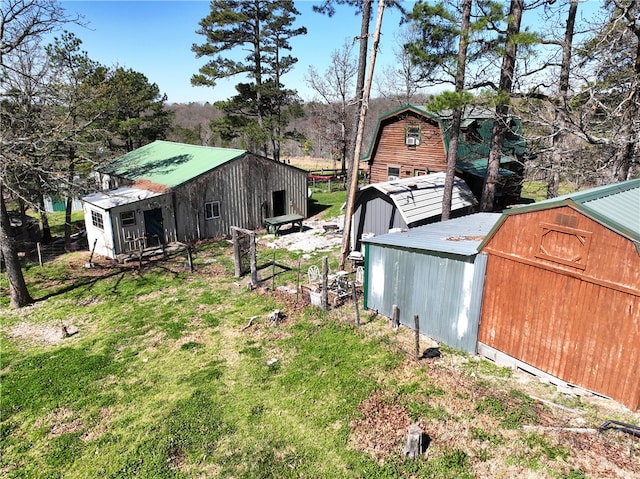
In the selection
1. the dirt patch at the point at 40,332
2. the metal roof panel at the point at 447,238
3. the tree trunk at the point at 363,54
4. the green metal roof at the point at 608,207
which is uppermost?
the tree trunk at the point at 363,54

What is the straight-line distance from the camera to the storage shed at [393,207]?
52.4 ft

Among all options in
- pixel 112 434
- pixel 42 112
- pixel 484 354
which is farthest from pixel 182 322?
pixel 42 112

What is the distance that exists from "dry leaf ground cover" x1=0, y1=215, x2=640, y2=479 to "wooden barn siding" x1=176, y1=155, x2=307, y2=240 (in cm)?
866

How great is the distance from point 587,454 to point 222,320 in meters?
9.76

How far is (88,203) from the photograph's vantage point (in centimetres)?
1939

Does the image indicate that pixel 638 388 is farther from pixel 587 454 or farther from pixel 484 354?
pixel 484 354

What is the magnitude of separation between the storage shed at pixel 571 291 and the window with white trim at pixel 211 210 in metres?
16.0

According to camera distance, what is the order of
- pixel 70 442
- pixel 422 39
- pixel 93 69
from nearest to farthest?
pixel 70 442, pixel 422 39, pixel 93 69

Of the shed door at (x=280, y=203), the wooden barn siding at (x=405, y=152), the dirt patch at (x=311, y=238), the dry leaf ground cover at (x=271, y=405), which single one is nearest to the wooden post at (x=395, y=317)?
the dry leaf ground cover at (x=271, y=405)

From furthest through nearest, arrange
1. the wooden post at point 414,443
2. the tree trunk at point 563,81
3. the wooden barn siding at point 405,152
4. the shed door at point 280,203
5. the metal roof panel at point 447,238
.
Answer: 1. the shed door at point 280,203
2. the wooden barn siding at point 405,152
3. the tree trunk at point 563,81
4. the metal roof panel at point 447,238
5. the wooden post at point 414,443

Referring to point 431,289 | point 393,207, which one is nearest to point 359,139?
point 393,207

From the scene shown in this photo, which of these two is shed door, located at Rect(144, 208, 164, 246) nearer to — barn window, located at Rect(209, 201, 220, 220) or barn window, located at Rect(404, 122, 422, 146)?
barn window, located at Rect(209, 201, 220, 220)

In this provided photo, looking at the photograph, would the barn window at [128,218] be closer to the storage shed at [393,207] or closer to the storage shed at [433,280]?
the storage shed at [393,207]

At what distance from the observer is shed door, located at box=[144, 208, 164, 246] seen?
19.8 metres
